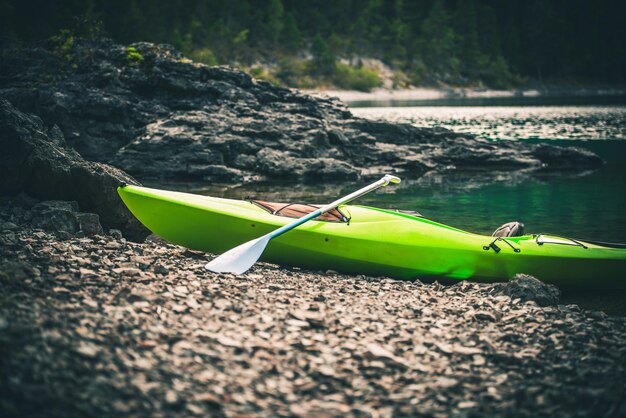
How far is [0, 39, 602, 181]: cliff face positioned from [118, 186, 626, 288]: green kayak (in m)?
9.07

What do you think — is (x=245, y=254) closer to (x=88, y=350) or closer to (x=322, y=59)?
(x=88, y=350)

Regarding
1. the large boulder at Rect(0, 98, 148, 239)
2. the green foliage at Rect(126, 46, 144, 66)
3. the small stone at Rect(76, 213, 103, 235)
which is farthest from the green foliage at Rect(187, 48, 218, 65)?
the small stone at Rect(76, 213, 103, 235)

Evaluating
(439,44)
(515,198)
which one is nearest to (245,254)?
(515,198)

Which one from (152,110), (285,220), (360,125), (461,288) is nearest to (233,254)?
(285,220)

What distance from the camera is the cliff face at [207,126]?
1733 cm

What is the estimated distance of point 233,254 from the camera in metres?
6.82

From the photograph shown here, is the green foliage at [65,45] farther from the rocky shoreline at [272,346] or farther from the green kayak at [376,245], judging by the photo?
the rocky shoreline at [272,346]

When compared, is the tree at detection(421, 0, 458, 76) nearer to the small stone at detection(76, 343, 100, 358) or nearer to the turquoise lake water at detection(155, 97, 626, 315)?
the turquoise lake water at detection(155, 97, 626, 315)

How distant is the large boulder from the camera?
8.02 metres

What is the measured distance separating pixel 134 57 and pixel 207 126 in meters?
4.61

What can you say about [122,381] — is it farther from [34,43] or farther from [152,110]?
[34,43]

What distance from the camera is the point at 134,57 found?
2012 cm

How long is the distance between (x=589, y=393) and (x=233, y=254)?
13.6 ft

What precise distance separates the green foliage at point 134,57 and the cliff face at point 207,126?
0.04m
